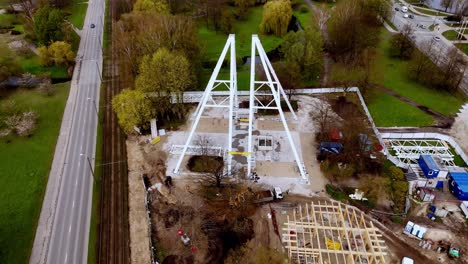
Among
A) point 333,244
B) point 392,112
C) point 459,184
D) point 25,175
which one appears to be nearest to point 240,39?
point 392,112

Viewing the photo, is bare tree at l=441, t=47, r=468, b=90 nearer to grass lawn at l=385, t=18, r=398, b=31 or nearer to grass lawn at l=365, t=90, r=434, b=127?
grass lawn at l=365, t=90, r=434, b=127

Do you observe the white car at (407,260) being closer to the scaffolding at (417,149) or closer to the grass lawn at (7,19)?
the scaffolding at (417,149)

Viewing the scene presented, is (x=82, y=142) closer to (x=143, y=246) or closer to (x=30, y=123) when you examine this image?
(x=30, y=123)

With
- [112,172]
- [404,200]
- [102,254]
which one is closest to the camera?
[102,254]

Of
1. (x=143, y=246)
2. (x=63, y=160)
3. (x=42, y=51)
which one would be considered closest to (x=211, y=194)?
(x=143, y=246)

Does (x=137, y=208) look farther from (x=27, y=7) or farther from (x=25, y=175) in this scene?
(x=27, y=7)

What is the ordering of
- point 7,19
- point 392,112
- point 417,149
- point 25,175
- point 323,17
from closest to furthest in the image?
1. point 25,175
2. point 417,149
3. point 392,112
4. point 323,17
5. point 7,19
